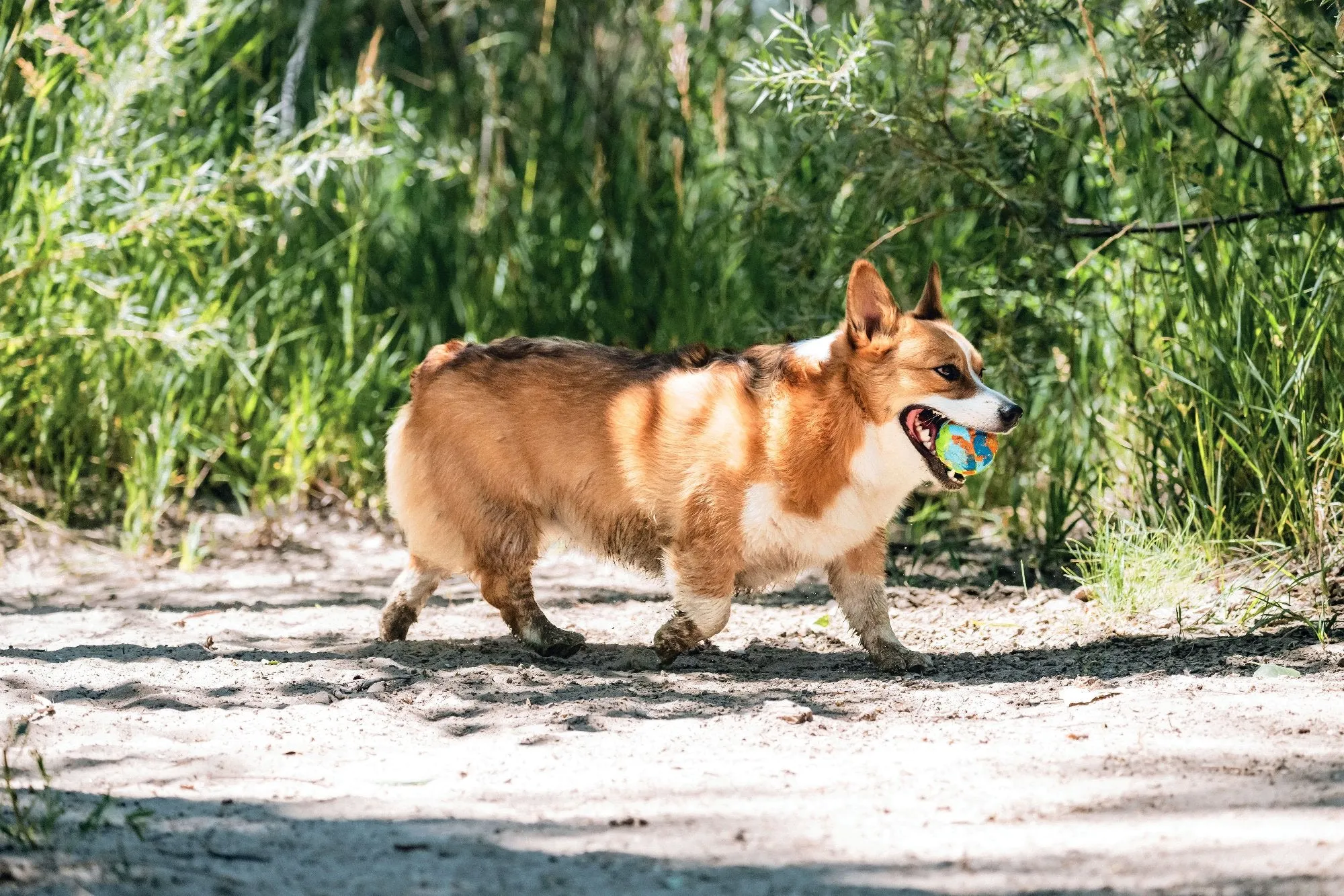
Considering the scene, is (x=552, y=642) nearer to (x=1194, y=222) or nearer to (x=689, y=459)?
(x=689, y=459)

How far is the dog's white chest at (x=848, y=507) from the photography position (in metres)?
4.22

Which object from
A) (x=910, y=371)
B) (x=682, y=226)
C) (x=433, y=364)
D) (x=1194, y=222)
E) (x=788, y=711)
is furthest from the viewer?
(x=682, y=226)

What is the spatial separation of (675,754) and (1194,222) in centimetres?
279

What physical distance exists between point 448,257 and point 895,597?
3306mm

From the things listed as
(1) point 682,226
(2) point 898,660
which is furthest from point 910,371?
(1) point 682,226

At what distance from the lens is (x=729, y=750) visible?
11.2 ft

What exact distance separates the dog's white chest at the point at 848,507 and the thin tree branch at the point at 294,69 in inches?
146

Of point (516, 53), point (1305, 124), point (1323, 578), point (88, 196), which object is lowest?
point (1323, 578)

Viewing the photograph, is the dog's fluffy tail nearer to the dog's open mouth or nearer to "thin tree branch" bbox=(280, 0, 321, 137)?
the dog's open mouth

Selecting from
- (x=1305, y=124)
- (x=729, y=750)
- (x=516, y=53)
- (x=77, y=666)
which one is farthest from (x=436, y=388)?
(x=516, y=53)

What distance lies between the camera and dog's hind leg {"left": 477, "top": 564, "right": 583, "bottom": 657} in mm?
4598

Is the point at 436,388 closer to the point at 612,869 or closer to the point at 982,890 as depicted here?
→ the point at 612,869

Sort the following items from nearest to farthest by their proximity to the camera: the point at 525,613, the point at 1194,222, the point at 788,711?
the point at 788,711
the point at 525,613
the point at 1194,222

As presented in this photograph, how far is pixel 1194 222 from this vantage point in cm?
499
